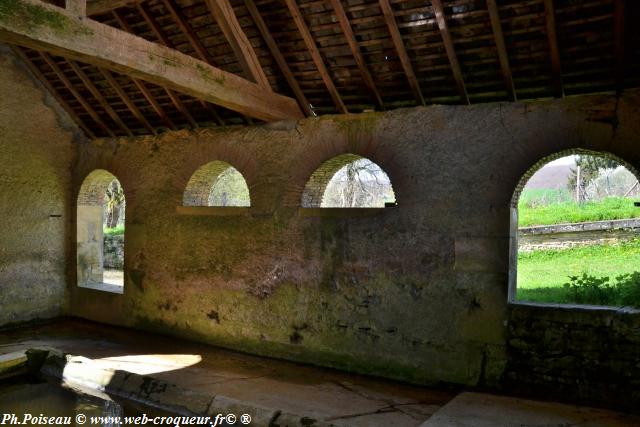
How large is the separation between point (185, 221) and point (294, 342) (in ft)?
8.41

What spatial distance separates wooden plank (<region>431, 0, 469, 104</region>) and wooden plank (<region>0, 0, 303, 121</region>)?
7.08 ft

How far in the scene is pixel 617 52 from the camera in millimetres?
4461

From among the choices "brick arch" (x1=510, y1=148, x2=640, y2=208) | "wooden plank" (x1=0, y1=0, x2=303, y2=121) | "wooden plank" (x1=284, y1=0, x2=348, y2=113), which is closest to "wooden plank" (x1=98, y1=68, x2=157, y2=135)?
"wooden plank" (x1=0, y1=0, x2=303, y2=121)

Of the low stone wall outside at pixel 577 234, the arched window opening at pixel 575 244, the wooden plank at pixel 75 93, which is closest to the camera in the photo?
the wooden plank at pixel 75 93

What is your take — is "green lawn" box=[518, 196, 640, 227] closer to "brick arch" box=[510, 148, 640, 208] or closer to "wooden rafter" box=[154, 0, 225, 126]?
"brick arch" box=[510, 148, 640, 208]

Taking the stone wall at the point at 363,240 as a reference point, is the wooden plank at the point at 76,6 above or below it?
above

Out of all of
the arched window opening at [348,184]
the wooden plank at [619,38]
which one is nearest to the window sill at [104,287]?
the arched window opening at [348,184]

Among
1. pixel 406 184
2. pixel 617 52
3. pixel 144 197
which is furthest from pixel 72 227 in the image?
pixel 617 52

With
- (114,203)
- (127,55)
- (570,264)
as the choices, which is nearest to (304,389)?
(127,55)

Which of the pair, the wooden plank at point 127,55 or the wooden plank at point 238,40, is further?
the wooden plank at point 238,40

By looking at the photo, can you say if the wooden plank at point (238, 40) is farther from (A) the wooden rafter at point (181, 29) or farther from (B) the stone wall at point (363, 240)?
(B) the stone wall at point (363, 240)

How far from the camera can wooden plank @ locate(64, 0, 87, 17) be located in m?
4.32

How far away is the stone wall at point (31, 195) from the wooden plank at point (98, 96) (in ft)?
4.52

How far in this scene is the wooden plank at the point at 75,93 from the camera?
25.2ft
